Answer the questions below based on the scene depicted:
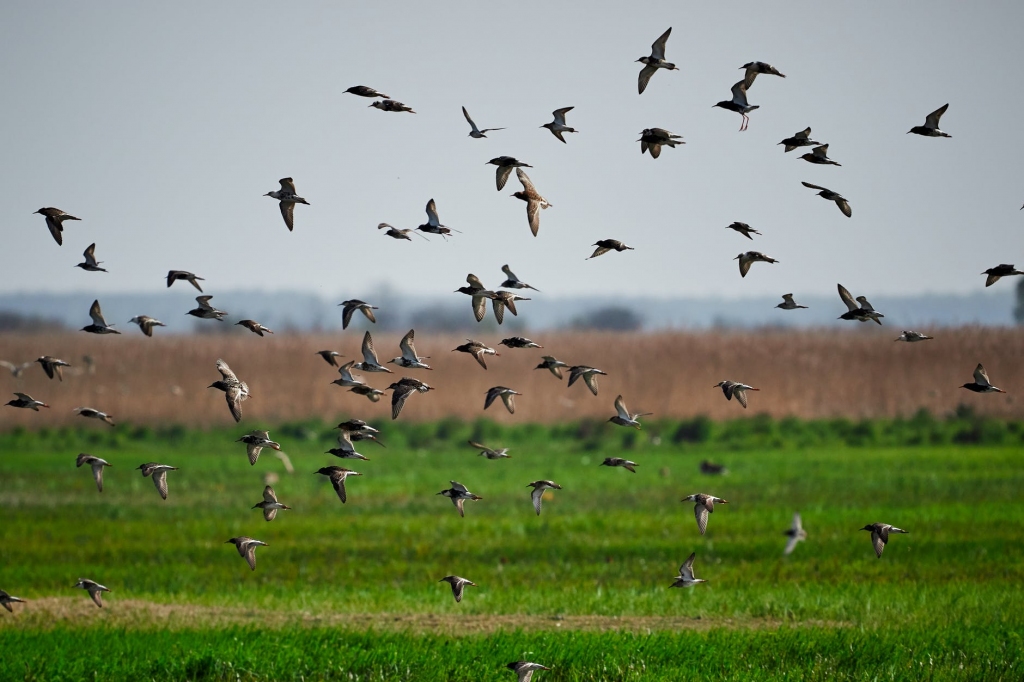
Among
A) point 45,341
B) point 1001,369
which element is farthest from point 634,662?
point 45,341

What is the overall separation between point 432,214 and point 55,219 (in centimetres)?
373

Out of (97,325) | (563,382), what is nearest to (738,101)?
(97,325)

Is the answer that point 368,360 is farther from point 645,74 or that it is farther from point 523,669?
point 645,74

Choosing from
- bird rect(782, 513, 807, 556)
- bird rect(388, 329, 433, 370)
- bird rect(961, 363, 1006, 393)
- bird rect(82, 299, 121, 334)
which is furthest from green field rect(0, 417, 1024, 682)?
bird rect(82, 299, 121, 334)

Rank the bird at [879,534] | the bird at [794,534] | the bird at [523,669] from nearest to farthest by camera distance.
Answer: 1. the bird at [523,669]
2. the bird at [879,534]
3. the bird at [794,534]

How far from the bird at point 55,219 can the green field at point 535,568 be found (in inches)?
165

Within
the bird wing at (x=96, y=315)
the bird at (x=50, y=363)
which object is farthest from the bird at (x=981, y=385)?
the bird at (x=50, y=363)

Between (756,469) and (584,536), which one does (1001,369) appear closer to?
(756,469)

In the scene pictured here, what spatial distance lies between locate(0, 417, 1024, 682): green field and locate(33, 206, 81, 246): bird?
13.7 feet

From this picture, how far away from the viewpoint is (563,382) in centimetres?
4584

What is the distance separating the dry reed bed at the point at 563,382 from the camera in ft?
139

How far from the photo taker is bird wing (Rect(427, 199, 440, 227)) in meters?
13.4

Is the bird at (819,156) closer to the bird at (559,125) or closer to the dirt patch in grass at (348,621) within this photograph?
the bird at (559,125)

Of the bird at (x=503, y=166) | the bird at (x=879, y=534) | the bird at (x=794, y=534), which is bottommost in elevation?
the bird at (x=794, y=534)
